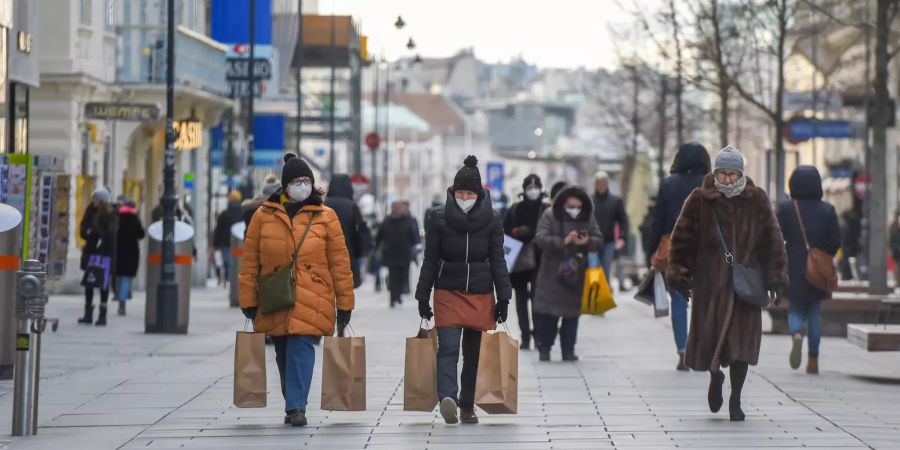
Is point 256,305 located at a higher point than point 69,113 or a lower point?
lower

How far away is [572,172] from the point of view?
95.7 m

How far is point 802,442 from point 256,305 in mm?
3529

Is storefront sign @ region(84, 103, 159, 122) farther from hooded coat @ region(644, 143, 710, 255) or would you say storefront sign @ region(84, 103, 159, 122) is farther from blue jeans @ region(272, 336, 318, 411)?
blue jeans @ region(272, 336, 318, 411)

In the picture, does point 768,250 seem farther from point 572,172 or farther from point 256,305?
point 572,172

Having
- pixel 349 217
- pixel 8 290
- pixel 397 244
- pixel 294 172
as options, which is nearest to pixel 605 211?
pixel 349 217

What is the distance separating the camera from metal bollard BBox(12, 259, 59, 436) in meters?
12.4

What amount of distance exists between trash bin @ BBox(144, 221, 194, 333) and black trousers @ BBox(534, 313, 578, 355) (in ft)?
20.7

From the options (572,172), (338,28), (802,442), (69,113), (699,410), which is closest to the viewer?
(802,442)

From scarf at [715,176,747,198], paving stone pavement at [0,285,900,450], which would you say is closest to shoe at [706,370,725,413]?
paving stone pavement at [0,285,900,450]

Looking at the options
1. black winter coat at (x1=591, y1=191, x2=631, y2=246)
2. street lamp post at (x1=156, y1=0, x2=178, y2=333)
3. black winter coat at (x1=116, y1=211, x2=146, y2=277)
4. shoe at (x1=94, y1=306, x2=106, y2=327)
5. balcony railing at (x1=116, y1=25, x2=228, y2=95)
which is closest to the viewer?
street lamp post at (x1=156, y1=0, x2=178, y2=333)

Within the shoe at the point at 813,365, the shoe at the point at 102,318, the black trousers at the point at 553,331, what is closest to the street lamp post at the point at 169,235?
the shoe at the point at 102,318

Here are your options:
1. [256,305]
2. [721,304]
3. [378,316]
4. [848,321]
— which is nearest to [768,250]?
[721,304]

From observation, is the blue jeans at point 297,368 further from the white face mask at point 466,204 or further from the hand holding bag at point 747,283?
the hand holding bag at point 747,283

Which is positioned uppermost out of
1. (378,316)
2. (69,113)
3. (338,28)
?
(338,28)
